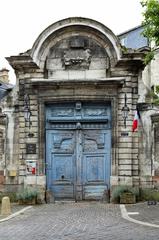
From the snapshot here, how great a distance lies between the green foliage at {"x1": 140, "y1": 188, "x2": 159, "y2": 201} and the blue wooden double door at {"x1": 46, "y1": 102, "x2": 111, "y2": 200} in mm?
1174

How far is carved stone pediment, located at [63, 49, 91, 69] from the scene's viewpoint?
15172mm

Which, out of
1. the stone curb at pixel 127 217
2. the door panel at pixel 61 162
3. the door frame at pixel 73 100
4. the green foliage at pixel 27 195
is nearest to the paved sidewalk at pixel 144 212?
the stone curb at pixel 127 217

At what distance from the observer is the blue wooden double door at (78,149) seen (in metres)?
15.0

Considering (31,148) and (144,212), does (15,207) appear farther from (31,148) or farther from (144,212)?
(144,212)

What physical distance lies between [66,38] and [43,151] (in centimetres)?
369

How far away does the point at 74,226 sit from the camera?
9.80m

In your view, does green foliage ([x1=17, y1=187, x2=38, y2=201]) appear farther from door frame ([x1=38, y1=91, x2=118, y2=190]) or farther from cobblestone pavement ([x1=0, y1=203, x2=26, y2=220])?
door frame ([x1=38, y1=91, x2=118, y2=190])

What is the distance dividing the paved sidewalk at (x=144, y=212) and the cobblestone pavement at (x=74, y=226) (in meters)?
0.37

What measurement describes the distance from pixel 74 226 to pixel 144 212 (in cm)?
270

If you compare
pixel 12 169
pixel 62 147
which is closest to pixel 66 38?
pixel 62 147

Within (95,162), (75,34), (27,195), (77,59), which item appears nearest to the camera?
(27,195)

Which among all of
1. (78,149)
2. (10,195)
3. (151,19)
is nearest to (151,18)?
(151,19)

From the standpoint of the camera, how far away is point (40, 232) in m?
9.12

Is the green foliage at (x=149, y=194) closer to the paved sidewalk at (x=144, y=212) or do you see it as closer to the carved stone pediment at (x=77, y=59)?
the paved sidewalk at (x=144, y=212)
